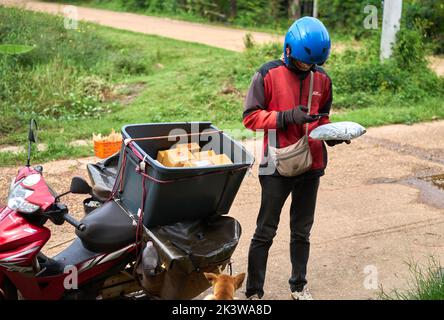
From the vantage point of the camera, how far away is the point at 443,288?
364 cm

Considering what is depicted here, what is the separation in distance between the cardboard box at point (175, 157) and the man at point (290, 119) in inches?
16.6

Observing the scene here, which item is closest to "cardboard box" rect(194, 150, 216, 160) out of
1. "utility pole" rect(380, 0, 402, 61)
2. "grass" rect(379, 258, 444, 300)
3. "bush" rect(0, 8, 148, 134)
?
"grass" rect(379, 258, 444, 300)

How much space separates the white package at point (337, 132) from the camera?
12.1 ft

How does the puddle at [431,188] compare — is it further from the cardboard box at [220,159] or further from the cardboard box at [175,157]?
the cardboard box at [175,157]

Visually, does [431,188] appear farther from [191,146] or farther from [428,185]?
[191,146]

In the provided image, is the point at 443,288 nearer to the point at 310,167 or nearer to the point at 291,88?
the point at 310,167

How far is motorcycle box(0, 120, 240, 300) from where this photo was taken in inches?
Result: 132

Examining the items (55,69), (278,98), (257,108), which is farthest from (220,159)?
(55,69)

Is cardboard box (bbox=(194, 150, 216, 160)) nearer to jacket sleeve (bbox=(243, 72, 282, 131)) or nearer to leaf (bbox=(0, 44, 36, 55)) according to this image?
jacket sleeve (bbox=(243, 72, 282, 131))

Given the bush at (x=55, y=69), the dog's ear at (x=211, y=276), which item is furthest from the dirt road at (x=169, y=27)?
the dog's ear at (x=211, y=276)

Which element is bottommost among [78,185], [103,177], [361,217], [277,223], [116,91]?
[361,217]

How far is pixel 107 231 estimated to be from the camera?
3.46 m

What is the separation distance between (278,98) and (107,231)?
1323mm
